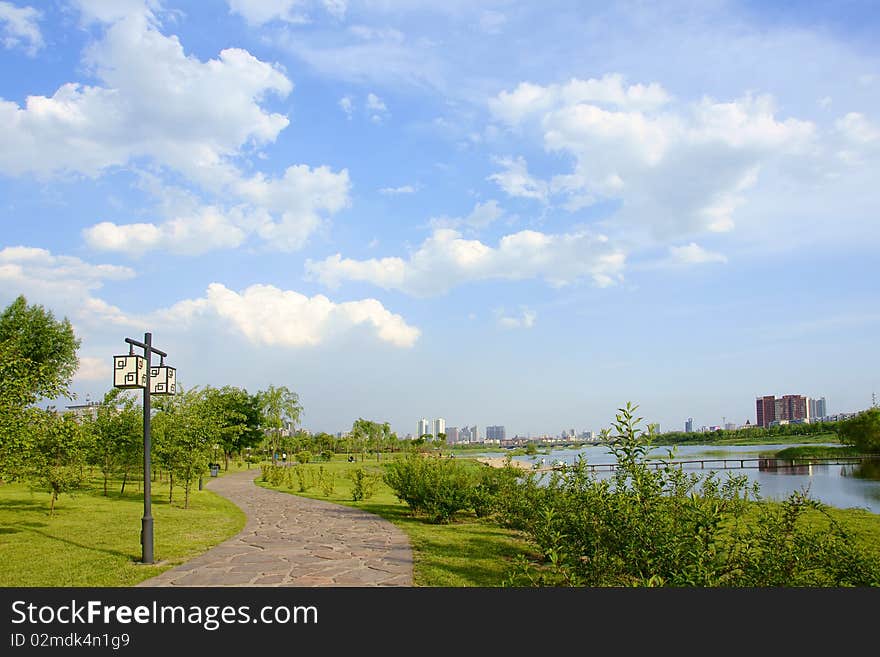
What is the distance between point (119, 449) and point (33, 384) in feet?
38.2

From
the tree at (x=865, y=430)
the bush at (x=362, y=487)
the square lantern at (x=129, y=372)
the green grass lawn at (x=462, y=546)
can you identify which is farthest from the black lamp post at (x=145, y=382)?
the tree at (x=865, y=430)

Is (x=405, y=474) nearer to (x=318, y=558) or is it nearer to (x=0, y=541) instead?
(x=318, y=558)

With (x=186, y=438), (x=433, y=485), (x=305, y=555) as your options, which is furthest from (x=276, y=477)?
(x=305, y=555)

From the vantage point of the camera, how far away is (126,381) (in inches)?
384

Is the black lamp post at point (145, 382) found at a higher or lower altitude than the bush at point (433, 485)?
higher

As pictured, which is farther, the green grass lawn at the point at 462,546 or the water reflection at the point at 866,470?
the water reflection at the point at 866,470

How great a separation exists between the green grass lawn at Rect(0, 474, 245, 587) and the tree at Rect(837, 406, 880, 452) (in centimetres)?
6897

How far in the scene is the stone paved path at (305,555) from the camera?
815 centimetres

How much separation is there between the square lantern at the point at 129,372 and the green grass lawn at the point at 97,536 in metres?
2.98

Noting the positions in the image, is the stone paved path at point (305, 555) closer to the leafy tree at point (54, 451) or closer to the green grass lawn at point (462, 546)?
the green grass lawn at point (462, 546)

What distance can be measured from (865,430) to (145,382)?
246 ft

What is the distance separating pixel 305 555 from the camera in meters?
9.98

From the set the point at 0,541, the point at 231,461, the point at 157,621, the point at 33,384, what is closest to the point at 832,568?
the point at 157,621

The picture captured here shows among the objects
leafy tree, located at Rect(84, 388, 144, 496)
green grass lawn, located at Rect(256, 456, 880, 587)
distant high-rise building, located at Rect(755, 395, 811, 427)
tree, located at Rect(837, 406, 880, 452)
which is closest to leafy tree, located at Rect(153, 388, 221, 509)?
leafy tree, located at Rect(84, 388, 144, 496)
